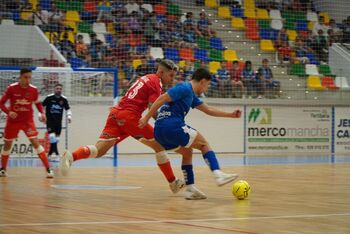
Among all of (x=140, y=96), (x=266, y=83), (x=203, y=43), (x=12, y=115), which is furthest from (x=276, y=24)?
(x=140, y=96)

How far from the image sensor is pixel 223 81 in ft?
93.5

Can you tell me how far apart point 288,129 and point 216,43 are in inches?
183

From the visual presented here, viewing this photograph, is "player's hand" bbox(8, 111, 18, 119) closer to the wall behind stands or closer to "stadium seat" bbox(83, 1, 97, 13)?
"stadium seat" bbox(83, 1, 97, 13)

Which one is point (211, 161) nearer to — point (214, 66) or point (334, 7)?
point (214, 66)

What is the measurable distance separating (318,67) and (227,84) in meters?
5.06

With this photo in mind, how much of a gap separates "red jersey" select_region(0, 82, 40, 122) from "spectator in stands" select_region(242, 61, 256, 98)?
14.2 m

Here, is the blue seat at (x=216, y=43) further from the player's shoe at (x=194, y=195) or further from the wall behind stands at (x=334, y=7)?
the player's shoe at (x=194, y=195)

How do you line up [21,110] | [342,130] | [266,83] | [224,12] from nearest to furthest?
[21,110] < [266,83] < [342,130] < [224,12]

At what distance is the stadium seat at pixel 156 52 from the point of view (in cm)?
2812

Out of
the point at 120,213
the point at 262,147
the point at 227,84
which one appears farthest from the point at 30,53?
the point at 120,213

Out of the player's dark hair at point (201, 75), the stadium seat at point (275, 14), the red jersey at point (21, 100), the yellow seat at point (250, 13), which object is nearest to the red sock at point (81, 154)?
the player's dark hair at point (201, 75)

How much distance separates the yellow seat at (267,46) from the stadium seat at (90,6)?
23.8 ft

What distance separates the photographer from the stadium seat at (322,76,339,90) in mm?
29828

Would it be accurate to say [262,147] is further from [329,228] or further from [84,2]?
[329,228]
